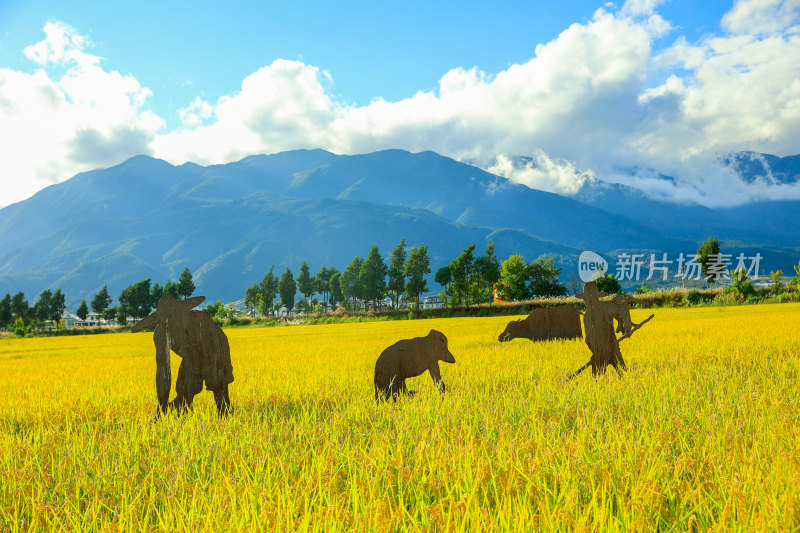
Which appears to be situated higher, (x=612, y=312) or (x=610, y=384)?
(x=612, y=312)

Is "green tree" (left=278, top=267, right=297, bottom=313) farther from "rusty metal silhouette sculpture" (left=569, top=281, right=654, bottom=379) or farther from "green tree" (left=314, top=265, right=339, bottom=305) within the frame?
"rusty metal silhouette sculpture" (left=569, top=281, right=654, bottom=379)

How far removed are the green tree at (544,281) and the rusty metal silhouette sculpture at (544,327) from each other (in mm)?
73747

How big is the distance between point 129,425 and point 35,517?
2690 millimetres

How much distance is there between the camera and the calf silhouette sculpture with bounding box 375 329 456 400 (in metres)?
6.61

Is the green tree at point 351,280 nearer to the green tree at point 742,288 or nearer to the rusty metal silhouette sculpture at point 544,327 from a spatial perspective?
the green tree at point 742,288

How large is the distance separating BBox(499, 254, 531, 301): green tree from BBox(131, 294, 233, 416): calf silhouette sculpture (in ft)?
253

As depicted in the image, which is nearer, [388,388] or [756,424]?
[756,424]

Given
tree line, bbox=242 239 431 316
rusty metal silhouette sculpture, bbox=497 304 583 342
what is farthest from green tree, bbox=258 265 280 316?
rusty metal silhouette sculpture, bbox=497 304 583 342

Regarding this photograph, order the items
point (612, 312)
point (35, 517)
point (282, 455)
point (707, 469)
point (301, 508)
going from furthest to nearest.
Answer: point (612, 312) → point (282, 455) → point (707, 469) → point (301, 508) → point (35, 517)

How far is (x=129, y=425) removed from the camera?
5348 mm

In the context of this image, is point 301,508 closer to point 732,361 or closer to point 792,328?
point 732,361

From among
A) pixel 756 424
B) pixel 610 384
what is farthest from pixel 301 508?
pixel 610 384

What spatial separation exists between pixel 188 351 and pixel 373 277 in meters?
79.2

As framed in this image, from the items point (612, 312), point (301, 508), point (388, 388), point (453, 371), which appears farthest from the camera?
point (453, 371)
